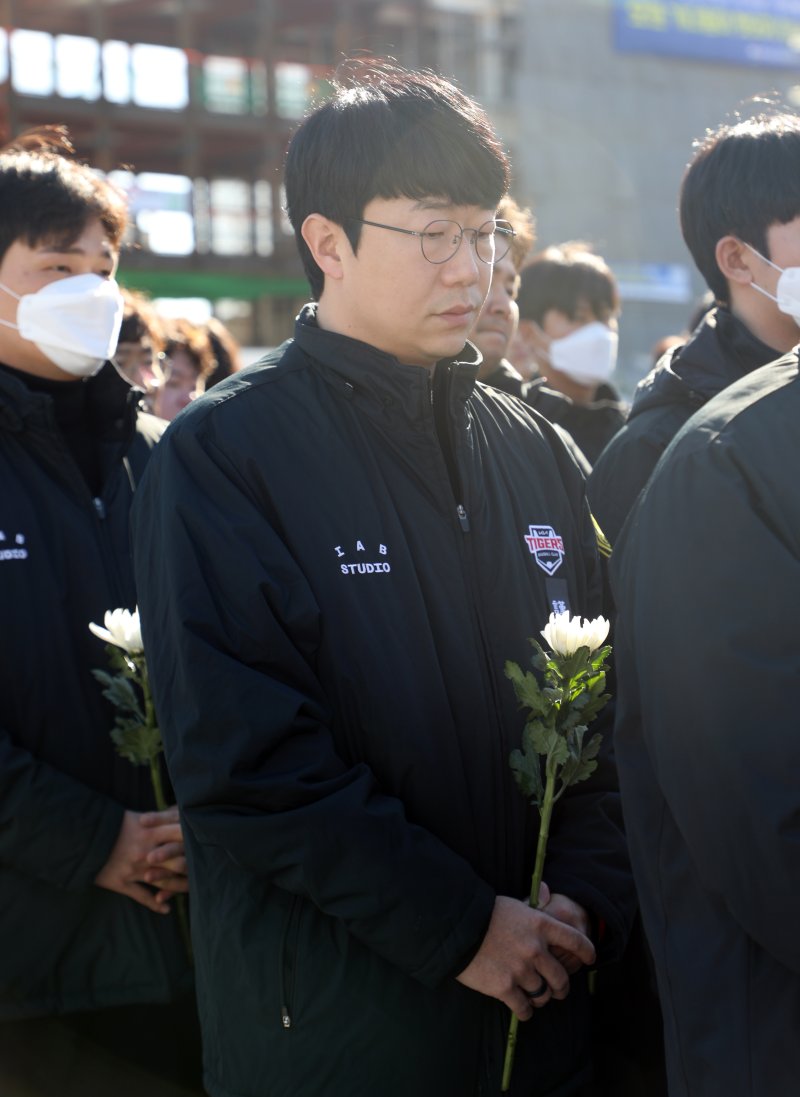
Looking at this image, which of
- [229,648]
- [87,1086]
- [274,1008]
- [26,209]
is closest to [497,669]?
[229,648]

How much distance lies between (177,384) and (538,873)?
3665 mm

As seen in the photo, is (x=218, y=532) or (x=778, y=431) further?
(x=218, y=532)

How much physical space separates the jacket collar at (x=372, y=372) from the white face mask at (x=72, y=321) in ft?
3.56

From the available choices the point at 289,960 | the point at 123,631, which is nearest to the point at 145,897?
the point at 123,631

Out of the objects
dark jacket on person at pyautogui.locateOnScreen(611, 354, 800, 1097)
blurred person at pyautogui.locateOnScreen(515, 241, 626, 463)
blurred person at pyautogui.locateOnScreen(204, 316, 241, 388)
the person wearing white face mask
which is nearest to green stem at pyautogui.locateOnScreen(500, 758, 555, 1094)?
the person wearing white face mask

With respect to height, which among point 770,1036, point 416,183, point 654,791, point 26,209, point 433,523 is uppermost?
point 416,183

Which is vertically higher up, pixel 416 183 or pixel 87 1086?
pixel 416 183

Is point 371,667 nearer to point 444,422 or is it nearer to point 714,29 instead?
point 444,422

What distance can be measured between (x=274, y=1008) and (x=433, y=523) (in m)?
0.83

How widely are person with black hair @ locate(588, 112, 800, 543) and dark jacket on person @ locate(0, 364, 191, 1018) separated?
1.19 metres

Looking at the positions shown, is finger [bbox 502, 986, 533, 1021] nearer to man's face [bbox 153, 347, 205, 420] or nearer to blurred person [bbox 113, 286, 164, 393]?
blurred person [bbox 113, 286, 164, 393]

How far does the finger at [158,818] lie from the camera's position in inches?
118

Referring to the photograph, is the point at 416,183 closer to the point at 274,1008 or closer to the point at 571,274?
the point at 274,1008

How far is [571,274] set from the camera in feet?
17.2
